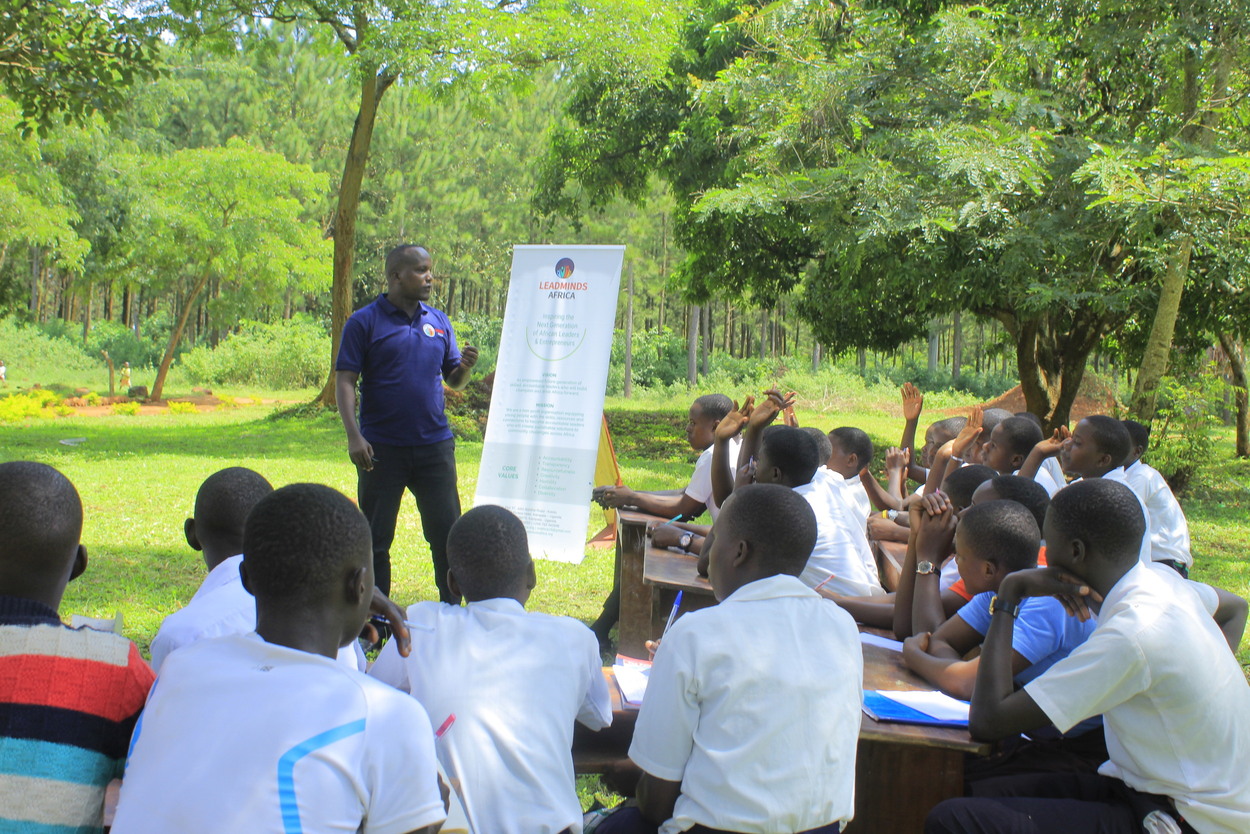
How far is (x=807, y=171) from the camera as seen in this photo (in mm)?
9914

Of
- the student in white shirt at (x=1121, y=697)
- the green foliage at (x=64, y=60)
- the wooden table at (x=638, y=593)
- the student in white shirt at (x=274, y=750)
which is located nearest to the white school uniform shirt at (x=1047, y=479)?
the wooden table at (x=638, y=593)

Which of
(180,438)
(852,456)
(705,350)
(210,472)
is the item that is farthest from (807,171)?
(705,350)

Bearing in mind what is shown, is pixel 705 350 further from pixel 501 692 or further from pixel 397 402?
pixel 501 692

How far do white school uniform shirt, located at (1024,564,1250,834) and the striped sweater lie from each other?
2.09 metres

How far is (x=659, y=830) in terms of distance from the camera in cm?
230

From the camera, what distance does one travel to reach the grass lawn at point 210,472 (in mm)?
6363

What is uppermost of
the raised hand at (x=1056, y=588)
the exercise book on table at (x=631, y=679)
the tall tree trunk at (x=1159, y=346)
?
the tall tree trunk at (x=1159, y=346)

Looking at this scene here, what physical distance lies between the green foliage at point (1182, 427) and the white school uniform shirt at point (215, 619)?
10856mm

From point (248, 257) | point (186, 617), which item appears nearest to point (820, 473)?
point (186, 617)

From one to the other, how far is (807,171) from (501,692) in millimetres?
8543

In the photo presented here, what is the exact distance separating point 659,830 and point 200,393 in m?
23.7

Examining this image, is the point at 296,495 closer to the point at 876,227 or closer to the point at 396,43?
the point at 876,227

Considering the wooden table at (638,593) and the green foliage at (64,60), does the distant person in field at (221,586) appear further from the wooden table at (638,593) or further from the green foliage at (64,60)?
the green foliage at (64,60)

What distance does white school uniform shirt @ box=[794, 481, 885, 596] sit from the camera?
4059 millimetres
